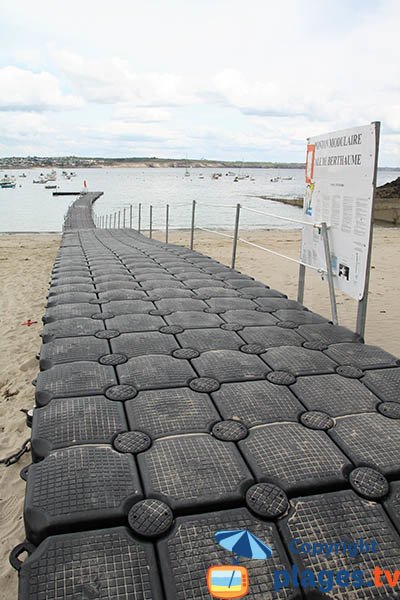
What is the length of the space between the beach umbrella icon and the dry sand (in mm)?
1066

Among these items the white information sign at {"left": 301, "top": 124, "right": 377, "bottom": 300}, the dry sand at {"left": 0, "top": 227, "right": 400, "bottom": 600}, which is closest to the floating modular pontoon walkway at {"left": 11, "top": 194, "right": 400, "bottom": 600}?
the white information sign at {"left": 301, "top": 124, "right": 377, "bottom": 300}

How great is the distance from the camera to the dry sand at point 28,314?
2391mm

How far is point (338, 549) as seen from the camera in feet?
4.37

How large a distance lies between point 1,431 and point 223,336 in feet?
5.33

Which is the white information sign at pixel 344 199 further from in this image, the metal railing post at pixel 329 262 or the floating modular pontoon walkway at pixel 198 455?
the floating modular pontoon walkway at pixel 198 455

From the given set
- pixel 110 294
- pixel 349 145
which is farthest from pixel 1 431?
pixel 349 145

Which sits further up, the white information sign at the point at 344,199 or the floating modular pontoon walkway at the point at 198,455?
the white information sign at the point at 344,199

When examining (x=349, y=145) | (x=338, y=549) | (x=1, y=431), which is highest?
(x=349, y=145)

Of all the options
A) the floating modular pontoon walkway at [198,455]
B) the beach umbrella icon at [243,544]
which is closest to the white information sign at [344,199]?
the floating modular pontoon walkway at [198,455]

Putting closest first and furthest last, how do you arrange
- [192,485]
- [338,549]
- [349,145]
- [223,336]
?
[338,549] < [192,485] < [223,336] < [349,145]

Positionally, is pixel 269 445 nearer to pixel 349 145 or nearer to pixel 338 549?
pixel 338 549

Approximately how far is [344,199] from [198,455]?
2315 mm

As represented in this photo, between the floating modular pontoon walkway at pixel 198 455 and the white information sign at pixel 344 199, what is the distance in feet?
1.59

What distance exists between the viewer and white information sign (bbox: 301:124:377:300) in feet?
9.87
